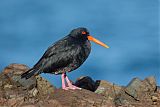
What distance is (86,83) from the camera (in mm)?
22297

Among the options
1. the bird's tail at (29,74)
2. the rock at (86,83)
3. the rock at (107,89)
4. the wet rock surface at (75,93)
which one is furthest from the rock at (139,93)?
the bird's tail at (29,74)

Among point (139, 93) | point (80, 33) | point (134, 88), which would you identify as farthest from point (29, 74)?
point (139, 93)

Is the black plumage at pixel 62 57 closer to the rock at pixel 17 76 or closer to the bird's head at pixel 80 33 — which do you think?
the bird's head at pixel 80 33

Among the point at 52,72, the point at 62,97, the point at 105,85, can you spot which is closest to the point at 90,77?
the point at 105,85

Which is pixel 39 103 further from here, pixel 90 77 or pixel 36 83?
pixel 90 77

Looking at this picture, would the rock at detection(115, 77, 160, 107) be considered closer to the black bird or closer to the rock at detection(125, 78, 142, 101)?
the rock at detection(125, 78, 142, 101)

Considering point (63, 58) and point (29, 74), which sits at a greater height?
point (63, 58)

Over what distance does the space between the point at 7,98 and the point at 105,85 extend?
16.4ft

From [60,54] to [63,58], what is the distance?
21 centimetres

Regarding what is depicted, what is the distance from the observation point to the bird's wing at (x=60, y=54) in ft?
66.2

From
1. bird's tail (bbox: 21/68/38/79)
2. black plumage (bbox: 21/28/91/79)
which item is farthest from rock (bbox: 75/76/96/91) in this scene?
bird's tail (bbox: 21/68/38/79)

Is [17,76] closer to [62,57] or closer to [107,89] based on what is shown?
[62,57]

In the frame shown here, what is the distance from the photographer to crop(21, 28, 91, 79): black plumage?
20.2m

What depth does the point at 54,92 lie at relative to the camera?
19562 mm
